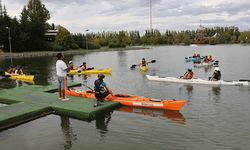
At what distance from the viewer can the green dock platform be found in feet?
29.3

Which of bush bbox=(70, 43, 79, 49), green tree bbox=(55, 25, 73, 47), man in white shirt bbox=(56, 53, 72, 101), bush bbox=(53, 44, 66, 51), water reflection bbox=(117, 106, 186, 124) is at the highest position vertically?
green tree bbox=(55, 25, 73, 47)

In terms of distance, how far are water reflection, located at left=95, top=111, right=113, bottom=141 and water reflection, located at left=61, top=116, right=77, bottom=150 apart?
1.15 m

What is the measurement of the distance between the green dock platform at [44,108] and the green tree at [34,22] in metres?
73.6

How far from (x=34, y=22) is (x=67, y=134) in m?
81.5

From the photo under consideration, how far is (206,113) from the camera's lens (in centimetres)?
1005

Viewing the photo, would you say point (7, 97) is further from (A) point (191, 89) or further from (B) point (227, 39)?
(B) point (227, 39)

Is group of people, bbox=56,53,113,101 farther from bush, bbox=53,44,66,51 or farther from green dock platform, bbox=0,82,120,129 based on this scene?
bush, bbox=53,44,66,51

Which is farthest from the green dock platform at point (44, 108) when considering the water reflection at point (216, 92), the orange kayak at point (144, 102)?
the water reflection at point (216, 92)

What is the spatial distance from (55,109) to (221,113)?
358 inches

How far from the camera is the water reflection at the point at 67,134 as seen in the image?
7.09m

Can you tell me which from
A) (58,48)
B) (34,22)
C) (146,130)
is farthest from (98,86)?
(34,22)

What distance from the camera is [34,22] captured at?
253ft

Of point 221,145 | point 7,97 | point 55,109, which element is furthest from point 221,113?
point 7,97

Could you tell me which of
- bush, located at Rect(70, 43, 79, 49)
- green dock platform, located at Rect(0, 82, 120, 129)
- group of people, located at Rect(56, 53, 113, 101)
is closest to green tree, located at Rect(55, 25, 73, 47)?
bush, located at Rect(70, 43, 79, 49)
